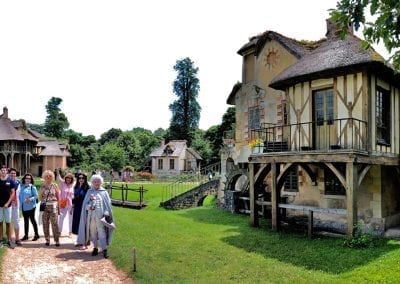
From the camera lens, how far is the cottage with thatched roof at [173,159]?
200ft

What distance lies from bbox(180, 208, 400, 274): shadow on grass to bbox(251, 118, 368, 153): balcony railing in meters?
3.04


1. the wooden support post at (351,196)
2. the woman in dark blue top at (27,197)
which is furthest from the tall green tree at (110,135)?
the wooden support post at (351,196)

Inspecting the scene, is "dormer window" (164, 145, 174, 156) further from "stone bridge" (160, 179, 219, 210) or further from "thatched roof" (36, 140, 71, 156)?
"stone bridge" (160, 179, 219, 210)

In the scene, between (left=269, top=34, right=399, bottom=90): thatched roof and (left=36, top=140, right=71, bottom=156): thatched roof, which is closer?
(left=269, top=34, right=399, bottom=90): thatched roof

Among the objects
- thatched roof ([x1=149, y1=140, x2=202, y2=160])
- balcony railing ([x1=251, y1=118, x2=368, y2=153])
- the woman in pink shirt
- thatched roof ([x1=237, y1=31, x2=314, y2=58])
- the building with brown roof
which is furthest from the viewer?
thatched roof ([x1=149, y1=140, x2=202, y2=160])

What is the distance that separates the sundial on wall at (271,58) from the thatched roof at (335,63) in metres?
4.28

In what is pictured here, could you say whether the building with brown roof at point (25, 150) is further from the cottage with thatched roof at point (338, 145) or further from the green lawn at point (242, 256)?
the cottage with thatched roof at point (338, 145)

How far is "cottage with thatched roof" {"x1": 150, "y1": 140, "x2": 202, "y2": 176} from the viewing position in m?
61.0

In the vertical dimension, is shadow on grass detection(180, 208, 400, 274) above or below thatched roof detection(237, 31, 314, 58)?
below

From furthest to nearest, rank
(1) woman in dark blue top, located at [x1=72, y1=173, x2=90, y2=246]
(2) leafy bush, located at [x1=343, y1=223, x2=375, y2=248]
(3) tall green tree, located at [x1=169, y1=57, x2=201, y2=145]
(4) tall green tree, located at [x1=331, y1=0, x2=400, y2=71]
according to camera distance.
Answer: (3) tall green tree, located at [x1=169, y1=57, x2=201, y2=145] < (2) leafy bush, located at [x1=343, y1=223, x2=375, y2=248] < (1) woman in dark blue top, located at [x1=72, y1=173, x2=90, y2=246] < (4) tall green tree, located at [x1=331, y1=0, x2=400, y2=71]

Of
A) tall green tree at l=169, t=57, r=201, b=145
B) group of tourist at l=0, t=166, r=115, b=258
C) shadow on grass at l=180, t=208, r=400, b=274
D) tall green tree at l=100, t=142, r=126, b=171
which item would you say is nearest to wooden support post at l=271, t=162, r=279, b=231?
shadow on grass at l=180, t=208, r=400, b=274

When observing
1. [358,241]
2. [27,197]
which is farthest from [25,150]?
[358,241]

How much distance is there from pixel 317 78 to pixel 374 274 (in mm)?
7622

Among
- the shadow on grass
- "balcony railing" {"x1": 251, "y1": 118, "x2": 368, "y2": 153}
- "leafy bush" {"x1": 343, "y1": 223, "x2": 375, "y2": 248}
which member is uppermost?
"balcony railing" {"x1": 251, "y1": 118, "x2": 368, "y2": 153}
